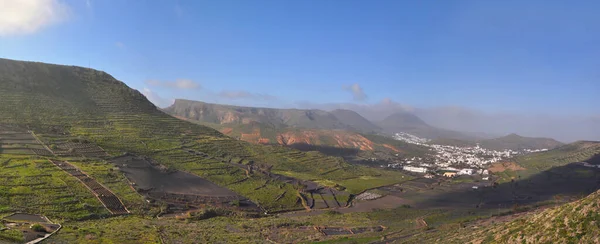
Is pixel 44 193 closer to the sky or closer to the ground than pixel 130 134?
closer to the ground

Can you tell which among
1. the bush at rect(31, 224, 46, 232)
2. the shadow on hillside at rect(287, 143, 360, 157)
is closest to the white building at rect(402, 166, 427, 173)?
the shadow on hillside at rect(287, 143, 360, 157)

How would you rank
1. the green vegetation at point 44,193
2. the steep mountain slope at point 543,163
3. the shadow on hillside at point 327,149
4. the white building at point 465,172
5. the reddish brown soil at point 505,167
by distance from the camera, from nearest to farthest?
the green vegetation at point 44,193
the steep mountain slope at point 543,163
the reddish brown soil at point 505,167
the white building at point 465,172
the shadow on hillside at point 327,149

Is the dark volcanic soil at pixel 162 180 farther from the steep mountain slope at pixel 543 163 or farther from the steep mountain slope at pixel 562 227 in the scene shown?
the steep mountain slope at pixel 543 163

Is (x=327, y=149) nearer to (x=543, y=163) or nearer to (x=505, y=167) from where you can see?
(x=505, y=167)

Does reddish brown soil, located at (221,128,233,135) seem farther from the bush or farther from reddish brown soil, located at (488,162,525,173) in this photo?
the bush

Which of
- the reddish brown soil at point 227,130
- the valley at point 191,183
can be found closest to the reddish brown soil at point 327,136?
the reddish brown soil at point 227,130

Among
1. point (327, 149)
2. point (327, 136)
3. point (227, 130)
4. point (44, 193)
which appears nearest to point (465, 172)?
point (327, 149)
